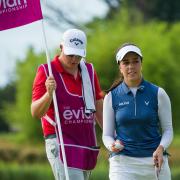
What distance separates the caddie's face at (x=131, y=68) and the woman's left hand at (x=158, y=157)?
576 mm

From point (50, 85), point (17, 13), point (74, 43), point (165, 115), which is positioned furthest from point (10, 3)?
point (165, 115)

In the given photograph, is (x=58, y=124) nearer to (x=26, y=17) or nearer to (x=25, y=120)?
(x=26, y=17)

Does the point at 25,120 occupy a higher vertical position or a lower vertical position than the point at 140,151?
lower

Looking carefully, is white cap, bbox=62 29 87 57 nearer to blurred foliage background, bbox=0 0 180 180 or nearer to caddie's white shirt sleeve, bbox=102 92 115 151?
caddie's white shirt sleeve, bbox=102 92 115 151

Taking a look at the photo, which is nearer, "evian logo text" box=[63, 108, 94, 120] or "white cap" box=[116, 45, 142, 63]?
"white cap" box=[116, 45, 142, 63]

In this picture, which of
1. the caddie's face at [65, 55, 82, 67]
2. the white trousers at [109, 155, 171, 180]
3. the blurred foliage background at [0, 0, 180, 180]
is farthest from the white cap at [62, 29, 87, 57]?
the blurred foliage background at [0, 0, 180, 180]

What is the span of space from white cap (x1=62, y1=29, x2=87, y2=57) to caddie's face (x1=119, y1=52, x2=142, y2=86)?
653 millimetres

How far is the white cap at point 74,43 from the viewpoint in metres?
8.91

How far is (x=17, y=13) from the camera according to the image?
31.0 ft

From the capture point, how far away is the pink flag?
30.9 ft

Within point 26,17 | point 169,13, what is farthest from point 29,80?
point 26,17

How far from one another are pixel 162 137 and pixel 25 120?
2512cm

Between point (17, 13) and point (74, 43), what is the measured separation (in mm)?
772

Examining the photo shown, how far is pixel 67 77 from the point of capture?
9086mm
